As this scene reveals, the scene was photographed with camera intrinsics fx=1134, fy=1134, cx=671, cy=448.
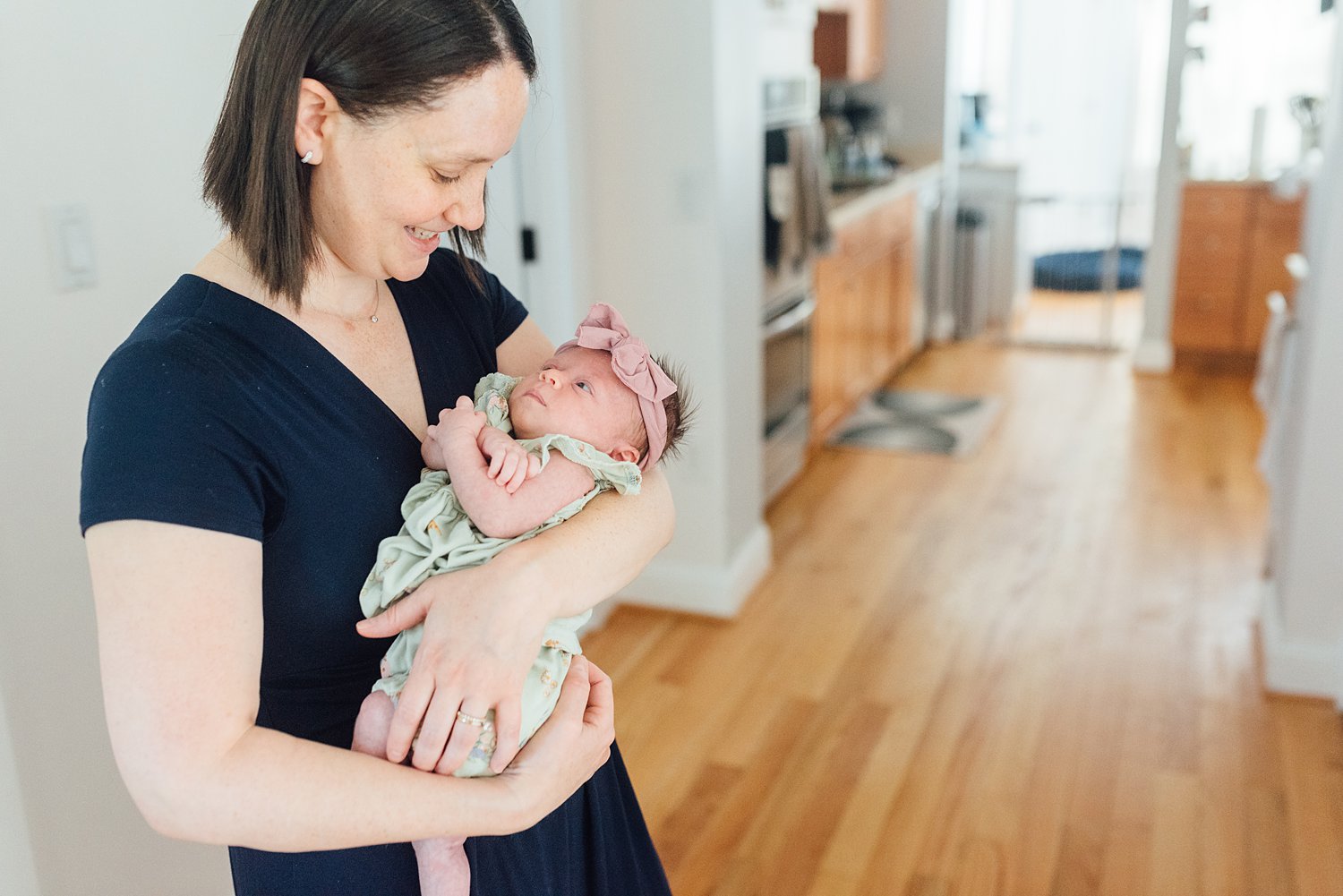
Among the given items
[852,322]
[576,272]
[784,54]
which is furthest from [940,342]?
[576,272]

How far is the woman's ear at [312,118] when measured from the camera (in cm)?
83

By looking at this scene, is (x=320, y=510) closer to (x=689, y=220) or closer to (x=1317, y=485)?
(x=689, y=220)

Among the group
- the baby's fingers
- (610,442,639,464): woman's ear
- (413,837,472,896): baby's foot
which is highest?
the baby's fingers

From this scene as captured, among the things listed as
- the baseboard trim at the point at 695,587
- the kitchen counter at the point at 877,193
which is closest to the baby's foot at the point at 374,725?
the baseboard trim at the point at 695,587

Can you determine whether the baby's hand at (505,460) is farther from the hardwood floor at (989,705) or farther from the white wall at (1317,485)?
the white wall at (1317,485)

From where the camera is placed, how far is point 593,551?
973mm

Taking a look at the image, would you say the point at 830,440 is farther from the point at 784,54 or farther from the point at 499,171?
the point at 499,171

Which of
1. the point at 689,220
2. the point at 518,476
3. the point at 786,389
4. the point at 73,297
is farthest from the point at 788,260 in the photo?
the point at 518,476

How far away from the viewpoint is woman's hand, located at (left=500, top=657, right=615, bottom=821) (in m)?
0.90

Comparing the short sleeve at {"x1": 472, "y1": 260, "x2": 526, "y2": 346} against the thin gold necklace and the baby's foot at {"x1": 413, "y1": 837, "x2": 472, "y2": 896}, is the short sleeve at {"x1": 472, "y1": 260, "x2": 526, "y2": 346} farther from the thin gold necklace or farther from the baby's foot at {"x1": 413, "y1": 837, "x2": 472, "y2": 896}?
the baby's foot at {"x1": 413, "y1": 837, "x2": 472, "y2": 896}

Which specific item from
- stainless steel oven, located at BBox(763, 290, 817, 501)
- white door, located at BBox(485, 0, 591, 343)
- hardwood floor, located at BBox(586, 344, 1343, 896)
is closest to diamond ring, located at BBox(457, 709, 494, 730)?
hardwood floor, located at BBox(586, 344, 1343, 896)

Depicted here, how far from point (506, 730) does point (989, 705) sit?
85.7 inches

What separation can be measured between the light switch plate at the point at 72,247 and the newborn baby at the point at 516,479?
30.0 inches

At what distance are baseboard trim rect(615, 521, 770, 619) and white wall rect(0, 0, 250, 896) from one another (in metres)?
1.80
